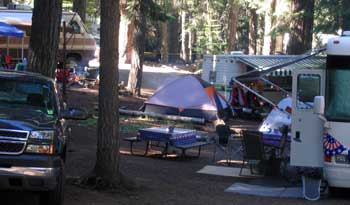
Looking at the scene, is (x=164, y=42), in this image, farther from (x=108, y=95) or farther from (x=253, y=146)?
(x=108, y=95)

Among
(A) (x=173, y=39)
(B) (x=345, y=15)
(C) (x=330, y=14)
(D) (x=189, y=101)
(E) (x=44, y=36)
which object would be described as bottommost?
(D) (x=189, y=101)

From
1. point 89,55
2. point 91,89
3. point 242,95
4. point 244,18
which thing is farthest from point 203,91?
point 244,18

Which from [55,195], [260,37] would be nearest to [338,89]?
[55,195]

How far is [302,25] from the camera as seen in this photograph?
2302 cm

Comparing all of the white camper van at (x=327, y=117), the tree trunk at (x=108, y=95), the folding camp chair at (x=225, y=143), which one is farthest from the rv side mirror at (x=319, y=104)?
the folding camp chair at (x=225, y=143)

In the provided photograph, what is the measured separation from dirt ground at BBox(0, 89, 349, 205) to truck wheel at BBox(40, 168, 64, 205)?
0.83 m

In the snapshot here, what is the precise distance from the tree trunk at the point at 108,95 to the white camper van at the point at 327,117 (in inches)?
124

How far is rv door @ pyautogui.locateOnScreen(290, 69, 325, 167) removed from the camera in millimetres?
11179

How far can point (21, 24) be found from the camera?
88.5 feet

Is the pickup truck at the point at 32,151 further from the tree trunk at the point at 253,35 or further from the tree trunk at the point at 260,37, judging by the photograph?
the tree trunk at the point at 260,37

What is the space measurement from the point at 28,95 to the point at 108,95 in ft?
5.12

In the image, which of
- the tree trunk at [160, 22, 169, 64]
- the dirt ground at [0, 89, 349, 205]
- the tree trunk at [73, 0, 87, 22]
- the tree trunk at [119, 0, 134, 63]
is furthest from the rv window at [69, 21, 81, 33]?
the tree trunk at [160, 22, 169, 64]

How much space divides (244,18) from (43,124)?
60078 millimetres

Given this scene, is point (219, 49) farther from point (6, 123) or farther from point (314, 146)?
point (6, 123)
